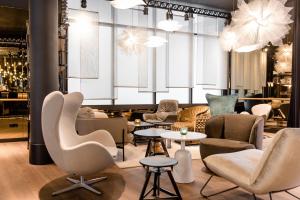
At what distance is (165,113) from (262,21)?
13.7 feet

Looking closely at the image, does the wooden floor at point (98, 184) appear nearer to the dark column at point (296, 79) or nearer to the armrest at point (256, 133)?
the armrest at point (256, 133)

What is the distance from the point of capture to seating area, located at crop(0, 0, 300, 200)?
133 inches

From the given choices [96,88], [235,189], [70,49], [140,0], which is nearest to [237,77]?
[96,88]

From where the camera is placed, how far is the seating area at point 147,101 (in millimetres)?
3381

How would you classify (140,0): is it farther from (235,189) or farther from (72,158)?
(235,189)

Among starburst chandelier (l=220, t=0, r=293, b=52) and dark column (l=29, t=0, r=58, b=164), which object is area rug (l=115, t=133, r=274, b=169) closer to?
dark column (l=29, t=0, r=58, b=164)

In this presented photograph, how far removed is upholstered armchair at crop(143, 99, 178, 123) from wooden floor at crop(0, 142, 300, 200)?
2.82m

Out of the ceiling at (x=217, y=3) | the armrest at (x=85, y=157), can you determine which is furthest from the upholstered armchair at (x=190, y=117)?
the ceiling at (x=217, y=3)

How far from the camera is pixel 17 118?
428 inches

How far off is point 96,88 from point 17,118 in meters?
4.31

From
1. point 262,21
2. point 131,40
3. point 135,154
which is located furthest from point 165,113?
point 262,21

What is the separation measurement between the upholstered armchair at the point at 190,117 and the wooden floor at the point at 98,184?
142 cm

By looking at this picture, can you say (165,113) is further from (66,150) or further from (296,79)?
(66,150)

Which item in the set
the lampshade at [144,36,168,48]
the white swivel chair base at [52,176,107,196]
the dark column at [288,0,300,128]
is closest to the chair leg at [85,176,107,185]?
the white swivel chair base at [52,176,107,196]
